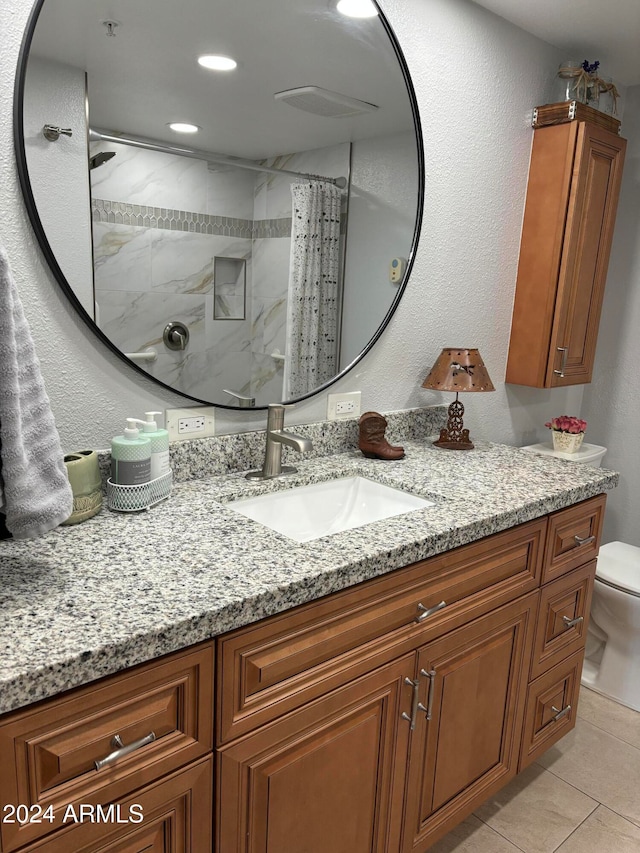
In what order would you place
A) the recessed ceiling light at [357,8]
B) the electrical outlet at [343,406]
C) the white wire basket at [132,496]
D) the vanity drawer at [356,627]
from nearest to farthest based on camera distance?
1. the vanity drawer at [356,627]
2. the white wire basket at [132,496]
3. the recessed ceiling light at [357,8]
4. the electrical outlet at [343,406]

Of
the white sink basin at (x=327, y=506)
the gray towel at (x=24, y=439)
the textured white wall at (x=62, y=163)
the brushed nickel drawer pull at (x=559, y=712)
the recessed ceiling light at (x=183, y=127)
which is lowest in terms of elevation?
Answer: the brushed nickel drawer pull at (x=559, y=712)

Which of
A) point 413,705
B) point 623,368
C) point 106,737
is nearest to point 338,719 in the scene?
point 413,705

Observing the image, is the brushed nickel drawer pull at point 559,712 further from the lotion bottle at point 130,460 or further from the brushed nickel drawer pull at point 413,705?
the lotion bottle at point 130,460

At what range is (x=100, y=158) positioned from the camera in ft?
4.49

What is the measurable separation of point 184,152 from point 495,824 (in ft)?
Answer: 6.47

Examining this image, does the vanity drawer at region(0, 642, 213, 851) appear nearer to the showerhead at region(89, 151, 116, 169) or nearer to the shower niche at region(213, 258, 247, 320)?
the shower niche at region(213, 258, 247, 320)

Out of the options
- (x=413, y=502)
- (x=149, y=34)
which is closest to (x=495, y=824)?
(x=413, y=502)

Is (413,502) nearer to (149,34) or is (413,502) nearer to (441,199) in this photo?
(441,199)

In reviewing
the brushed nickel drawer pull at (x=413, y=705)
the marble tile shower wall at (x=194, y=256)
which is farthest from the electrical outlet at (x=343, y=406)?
the brushed nickel drawer pull at (x=413, y=705)

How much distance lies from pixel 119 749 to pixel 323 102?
5.13ft

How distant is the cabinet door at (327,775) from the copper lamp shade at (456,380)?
91cm

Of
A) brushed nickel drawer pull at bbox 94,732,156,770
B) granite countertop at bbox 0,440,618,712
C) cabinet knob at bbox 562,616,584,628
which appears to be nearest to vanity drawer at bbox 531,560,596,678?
cabinet knob at bbox 562,616,584,628

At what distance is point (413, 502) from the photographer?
1649 mm

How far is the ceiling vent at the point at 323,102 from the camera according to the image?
1.67m
